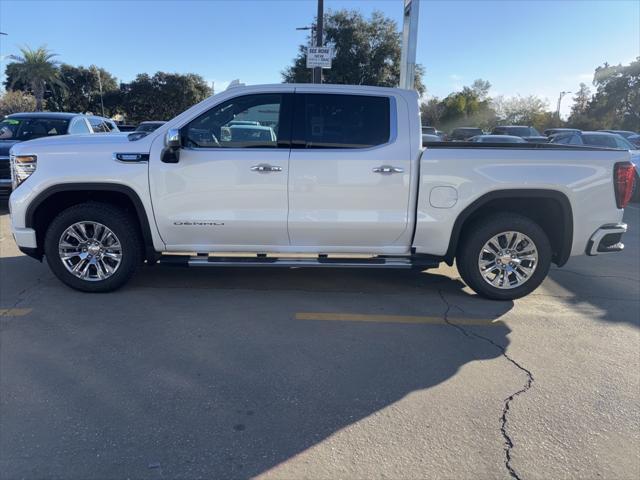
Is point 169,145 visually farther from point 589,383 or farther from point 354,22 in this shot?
point 354,22

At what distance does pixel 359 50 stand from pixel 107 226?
32.0 m

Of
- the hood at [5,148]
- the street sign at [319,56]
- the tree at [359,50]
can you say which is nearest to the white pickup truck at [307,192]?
the hood at [5,148]

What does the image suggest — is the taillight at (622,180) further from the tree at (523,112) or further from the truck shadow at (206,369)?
the tree at (523,112)

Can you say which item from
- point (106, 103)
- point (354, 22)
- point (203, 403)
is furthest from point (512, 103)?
point (203, 403)

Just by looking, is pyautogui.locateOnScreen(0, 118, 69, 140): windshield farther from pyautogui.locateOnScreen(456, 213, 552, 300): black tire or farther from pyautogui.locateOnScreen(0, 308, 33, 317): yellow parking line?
pyautogui.locateOnScreen(456, 213, 552, 300): black tire

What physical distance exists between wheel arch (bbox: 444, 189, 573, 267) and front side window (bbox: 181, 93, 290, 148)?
1910mm

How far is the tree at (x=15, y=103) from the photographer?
33.4 m

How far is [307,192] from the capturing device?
4648 millimetres

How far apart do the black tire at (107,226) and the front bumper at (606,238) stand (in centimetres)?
452

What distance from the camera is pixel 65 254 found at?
4.86 metres

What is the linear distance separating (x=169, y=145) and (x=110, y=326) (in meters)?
1.70

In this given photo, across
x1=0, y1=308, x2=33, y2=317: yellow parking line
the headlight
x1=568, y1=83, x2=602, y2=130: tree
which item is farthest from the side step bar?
x1=568, y1=83, x2=602, y2=130: tree

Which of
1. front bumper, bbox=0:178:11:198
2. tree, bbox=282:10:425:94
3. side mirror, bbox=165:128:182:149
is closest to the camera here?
side mirror, bbox=165:128:182:149

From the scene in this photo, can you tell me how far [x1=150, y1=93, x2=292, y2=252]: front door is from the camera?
460cm
